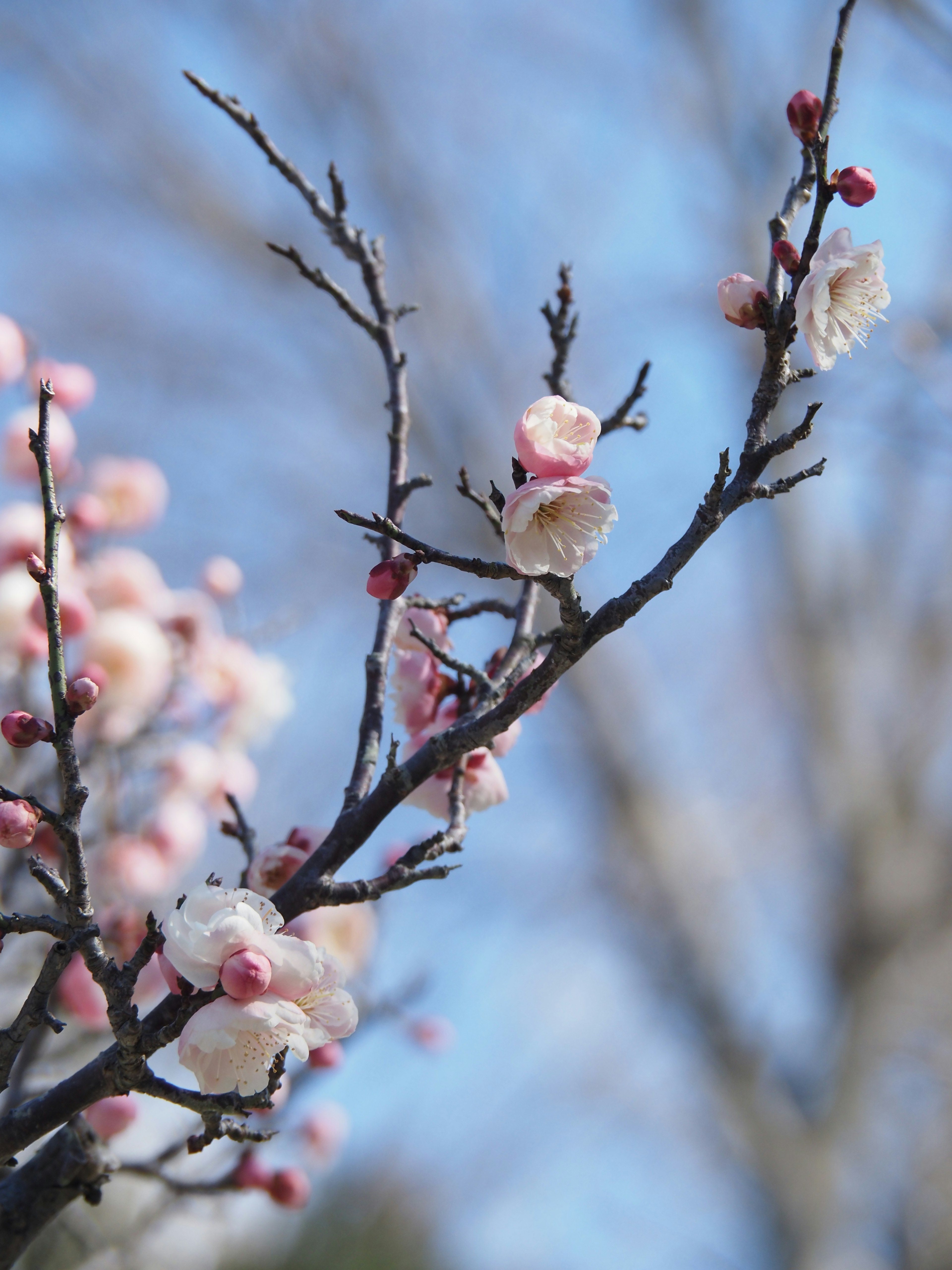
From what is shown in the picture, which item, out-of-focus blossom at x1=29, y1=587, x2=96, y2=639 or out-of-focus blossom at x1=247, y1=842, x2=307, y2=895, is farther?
out-of-focus blossom at x1=29, y1=587, x2=96, y2=639

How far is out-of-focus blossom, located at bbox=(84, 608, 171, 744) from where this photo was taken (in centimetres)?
148

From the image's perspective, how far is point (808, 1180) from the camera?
3766mm

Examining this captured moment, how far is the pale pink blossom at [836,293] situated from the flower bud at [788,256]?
13 millimetres

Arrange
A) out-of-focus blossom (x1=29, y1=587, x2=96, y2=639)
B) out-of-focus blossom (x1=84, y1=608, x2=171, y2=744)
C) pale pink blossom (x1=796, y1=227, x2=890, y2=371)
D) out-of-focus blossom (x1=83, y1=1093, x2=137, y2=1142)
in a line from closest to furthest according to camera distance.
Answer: pale pink blossom (x1=796, y1=227, x2=890, y2=371) < out-of-focus blossom (x1=83, y1=1093, x2=137, y2=1142) < out-of-focus blossom (x1=29, y1=587, x2=96, y2=639) < out-of-focus blossom (x1=84, y1=608, x2=171, y2=744)

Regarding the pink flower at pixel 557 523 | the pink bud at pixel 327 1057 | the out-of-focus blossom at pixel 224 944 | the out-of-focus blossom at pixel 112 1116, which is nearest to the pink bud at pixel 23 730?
the out-of-focus blossom at pixel 224 944

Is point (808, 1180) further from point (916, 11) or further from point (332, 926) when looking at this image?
point (916, 11)

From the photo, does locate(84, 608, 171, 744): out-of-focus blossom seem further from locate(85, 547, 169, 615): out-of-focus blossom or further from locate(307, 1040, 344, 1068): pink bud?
locate(307, 1040, 344, 1068): pink bud

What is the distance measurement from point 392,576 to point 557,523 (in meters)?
0.11

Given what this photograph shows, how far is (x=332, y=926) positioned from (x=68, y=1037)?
0.41 meters

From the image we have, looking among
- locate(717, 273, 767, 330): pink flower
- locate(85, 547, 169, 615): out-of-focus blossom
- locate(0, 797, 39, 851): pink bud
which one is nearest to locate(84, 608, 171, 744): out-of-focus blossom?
locate(85, 547, 169, 615): out-of-focus blossom

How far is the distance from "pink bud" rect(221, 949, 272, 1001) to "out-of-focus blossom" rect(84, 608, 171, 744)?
0.95 metres

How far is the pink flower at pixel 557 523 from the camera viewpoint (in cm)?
53

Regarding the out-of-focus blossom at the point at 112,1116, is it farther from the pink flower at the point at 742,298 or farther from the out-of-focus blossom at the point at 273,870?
the pink flower at the point at 742,298

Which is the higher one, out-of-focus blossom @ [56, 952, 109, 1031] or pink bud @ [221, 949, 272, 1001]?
out-of-focus blossom @ [56, 952, 109, 1031]
